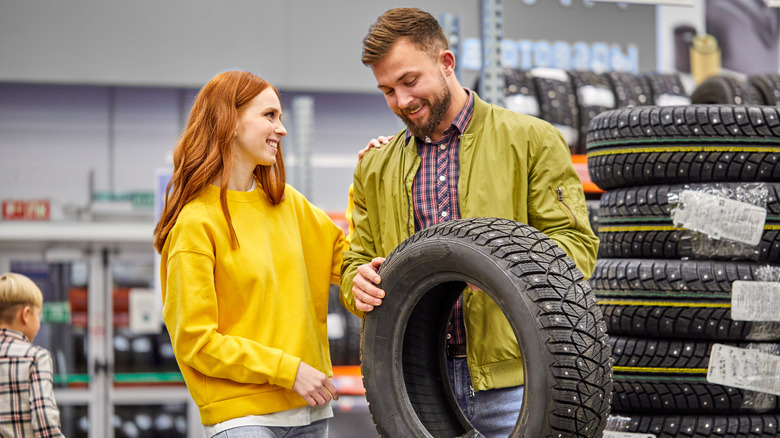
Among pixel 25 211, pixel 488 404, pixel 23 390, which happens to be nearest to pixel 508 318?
pixel 488 404

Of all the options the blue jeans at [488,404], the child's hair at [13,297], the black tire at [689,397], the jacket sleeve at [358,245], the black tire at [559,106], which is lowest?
the black tire at [689,397]

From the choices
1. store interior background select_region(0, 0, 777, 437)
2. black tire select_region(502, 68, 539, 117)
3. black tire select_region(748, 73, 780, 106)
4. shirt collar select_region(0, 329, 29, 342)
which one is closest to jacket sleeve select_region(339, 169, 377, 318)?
black tire select_region(502, 68, 539, 117)

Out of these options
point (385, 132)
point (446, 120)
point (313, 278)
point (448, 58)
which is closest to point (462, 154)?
point (446, 120)

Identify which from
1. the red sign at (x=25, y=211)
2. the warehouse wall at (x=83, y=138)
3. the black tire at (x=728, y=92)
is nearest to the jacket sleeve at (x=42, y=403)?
the black tire at (x=728, y=92)

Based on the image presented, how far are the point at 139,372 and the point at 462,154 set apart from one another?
6.05 metres

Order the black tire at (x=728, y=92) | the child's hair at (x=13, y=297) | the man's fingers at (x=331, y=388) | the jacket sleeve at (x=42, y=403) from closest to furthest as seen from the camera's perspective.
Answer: the man's fingers at (x=331, y=388), the jacket sleeve at (x=42, y=403), the child's hair at (x=13, y=297), the black tire at (x=728, y=92)

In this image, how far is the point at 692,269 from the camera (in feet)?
8.05

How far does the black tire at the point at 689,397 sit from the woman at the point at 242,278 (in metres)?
1.21

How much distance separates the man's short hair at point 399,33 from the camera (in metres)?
1.65

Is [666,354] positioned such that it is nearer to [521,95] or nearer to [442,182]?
[442,182]

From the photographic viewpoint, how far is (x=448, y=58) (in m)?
1.73

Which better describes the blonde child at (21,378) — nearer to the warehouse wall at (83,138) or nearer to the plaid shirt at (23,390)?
the plaid shirt at (23,390)

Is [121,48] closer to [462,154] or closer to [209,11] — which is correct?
[209,11]

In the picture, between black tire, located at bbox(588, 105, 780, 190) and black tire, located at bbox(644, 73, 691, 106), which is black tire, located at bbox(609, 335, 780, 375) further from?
black tire, located at bbox(644, 73, 691, 106)
